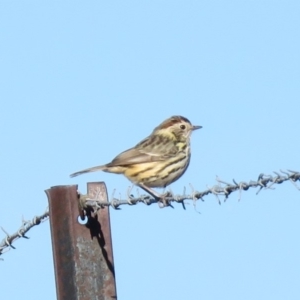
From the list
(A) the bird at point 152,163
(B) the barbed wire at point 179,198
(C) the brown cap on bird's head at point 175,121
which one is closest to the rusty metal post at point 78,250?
(B) the barbed wire at point 179,198

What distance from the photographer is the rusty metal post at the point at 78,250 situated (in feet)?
19.0

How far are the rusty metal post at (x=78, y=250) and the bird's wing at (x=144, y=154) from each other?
185 inches

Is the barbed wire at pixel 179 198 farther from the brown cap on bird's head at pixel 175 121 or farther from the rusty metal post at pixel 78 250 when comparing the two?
the brown cap on bird's head at pixel 175 121

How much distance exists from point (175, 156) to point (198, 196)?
16.5 feet

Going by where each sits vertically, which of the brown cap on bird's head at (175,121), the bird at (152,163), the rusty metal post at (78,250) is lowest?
the rusty metal post at (78,250)

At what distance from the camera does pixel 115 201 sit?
610cm

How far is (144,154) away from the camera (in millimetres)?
11109

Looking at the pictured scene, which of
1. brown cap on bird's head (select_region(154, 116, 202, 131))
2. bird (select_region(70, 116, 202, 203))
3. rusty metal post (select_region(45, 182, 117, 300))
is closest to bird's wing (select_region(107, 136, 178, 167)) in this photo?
bird (select_region(70, 116, 202, 203))

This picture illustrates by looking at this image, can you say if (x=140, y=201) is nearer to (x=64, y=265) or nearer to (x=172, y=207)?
(x=172, y=207)

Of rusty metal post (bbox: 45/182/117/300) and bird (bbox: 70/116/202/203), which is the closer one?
rusty metal post (bbox: 45/182/117/300)

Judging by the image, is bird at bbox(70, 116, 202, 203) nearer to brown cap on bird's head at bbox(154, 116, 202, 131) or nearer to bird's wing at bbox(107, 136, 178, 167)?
bird's wing at bbox(107, 136, 178, 167)

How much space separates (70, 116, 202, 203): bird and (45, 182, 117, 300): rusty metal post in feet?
13.9

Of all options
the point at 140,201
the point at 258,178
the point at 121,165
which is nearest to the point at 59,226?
the point at 140,201

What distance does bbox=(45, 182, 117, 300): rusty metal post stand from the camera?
580cm
